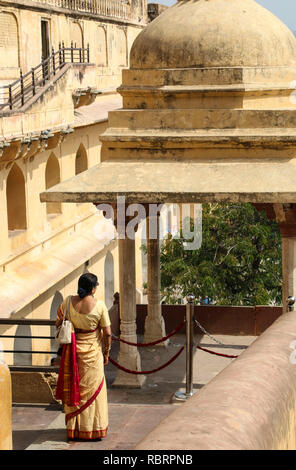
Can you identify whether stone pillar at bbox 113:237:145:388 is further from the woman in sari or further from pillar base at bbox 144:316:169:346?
the woman in sari

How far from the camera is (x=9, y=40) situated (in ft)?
64.5

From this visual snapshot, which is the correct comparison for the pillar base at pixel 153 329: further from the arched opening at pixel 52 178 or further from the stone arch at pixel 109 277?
the stone arch at pixel 109 277

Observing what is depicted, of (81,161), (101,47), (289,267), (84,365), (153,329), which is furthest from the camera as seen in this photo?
(101,47)

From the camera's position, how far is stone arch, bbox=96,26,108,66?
27.5m

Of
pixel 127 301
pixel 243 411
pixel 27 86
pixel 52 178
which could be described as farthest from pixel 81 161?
pixel 243 411

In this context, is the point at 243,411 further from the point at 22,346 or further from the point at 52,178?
the point at 52,178

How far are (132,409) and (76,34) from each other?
18.8 meters

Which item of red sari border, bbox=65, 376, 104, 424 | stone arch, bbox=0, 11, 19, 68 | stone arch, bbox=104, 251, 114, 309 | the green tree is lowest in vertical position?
stone arch, bbox=104, 251, 114, 309

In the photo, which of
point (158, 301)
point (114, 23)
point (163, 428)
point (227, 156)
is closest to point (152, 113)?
point (227, 156)

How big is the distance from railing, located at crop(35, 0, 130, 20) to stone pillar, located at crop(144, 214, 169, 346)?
1167 cm

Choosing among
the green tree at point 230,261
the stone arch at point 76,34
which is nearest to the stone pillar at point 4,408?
the green tree at point 230,261

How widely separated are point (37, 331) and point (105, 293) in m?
5.67

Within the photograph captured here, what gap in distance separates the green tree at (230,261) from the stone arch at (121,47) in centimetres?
1353

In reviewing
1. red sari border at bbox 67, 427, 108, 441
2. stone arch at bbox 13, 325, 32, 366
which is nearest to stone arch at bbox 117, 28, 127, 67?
stone arch at bbox 13, 325, 32, 366
